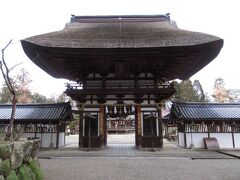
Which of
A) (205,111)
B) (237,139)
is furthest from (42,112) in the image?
(237,139)

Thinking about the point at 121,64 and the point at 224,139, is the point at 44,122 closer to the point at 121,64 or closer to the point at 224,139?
the point at 121,64

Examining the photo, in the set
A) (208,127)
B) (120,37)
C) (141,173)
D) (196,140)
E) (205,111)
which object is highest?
(120,37)

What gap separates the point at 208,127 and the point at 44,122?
446 inches

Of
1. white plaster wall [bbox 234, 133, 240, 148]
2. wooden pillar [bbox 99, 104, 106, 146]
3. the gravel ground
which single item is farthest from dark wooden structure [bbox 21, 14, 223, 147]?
the gravel ground

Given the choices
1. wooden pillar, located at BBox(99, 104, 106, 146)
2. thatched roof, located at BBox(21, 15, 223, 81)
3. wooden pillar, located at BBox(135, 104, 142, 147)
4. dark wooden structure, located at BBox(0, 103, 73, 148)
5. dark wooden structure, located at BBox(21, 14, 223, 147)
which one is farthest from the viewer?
dark wooden structure, located at BBox(0, 103, 73, 148)

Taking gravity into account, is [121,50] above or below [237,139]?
above

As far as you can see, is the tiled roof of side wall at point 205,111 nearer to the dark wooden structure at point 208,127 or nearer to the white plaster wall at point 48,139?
the dark wooden structure at point 208,127

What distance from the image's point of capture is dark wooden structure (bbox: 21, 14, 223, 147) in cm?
1255

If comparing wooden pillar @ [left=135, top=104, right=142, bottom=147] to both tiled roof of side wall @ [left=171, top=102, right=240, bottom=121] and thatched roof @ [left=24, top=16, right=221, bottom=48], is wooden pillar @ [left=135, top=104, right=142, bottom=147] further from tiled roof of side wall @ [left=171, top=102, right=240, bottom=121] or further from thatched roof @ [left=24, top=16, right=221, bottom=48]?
thatched roof @ [left=24, top=16, right=221, bottom=48]

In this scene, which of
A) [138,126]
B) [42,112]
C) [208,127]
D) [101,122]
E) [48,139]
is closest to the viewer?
[138,126]

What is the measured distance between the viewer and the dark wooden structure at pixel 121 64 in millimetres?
12555

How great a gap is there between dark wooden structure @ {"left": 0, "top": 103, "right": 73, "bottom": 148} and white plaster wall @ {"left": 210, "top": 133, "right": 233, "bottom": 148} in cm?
1046

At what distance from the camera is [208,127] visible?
16812 millimetres

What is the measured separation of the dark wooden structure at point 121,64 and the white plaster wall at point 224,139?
458 centimetres
